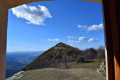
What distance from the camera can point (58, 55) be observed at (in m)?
4.75

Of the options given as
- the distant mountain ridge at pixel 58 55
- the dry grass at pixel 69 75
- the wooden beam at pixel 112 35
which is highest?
the wooden beam at pixel 112 35

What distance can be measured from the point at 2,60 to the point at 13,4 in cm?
86

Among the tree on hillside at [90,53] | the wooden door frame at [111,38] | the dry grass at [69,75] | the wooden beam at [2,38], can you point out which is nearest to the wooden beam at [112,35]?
the wooden door frame at [111,38]

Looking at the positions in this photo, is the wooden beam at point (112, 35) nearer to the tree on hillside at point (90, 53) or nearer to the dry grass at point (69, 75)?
the dry grass at point (69, 75)

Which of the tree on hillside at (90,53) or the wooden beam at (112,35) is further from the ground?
the wooden beam at (112,35)

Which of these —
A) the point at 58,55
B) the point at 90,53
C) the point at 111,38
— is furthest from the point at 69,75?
the point at 111,38

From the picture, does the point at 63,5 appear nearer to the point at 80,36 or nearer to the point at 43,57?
the point at 80,36

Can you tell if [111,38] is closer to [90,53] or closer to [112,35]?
[112,35]

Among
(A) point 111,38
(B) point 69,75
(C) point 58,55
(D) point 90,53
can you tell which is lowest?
(B) point 69,75

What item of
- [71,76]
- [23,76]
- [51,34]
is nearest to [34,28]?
[51,34]

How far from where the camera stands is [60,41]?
14.8 feet

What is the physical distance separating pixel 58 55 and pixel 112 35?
3.82 meters

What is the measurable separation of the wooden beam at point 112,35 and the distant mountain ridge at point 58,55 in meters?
3.42

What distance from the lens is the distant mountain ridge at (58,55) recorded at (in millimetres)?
4575
